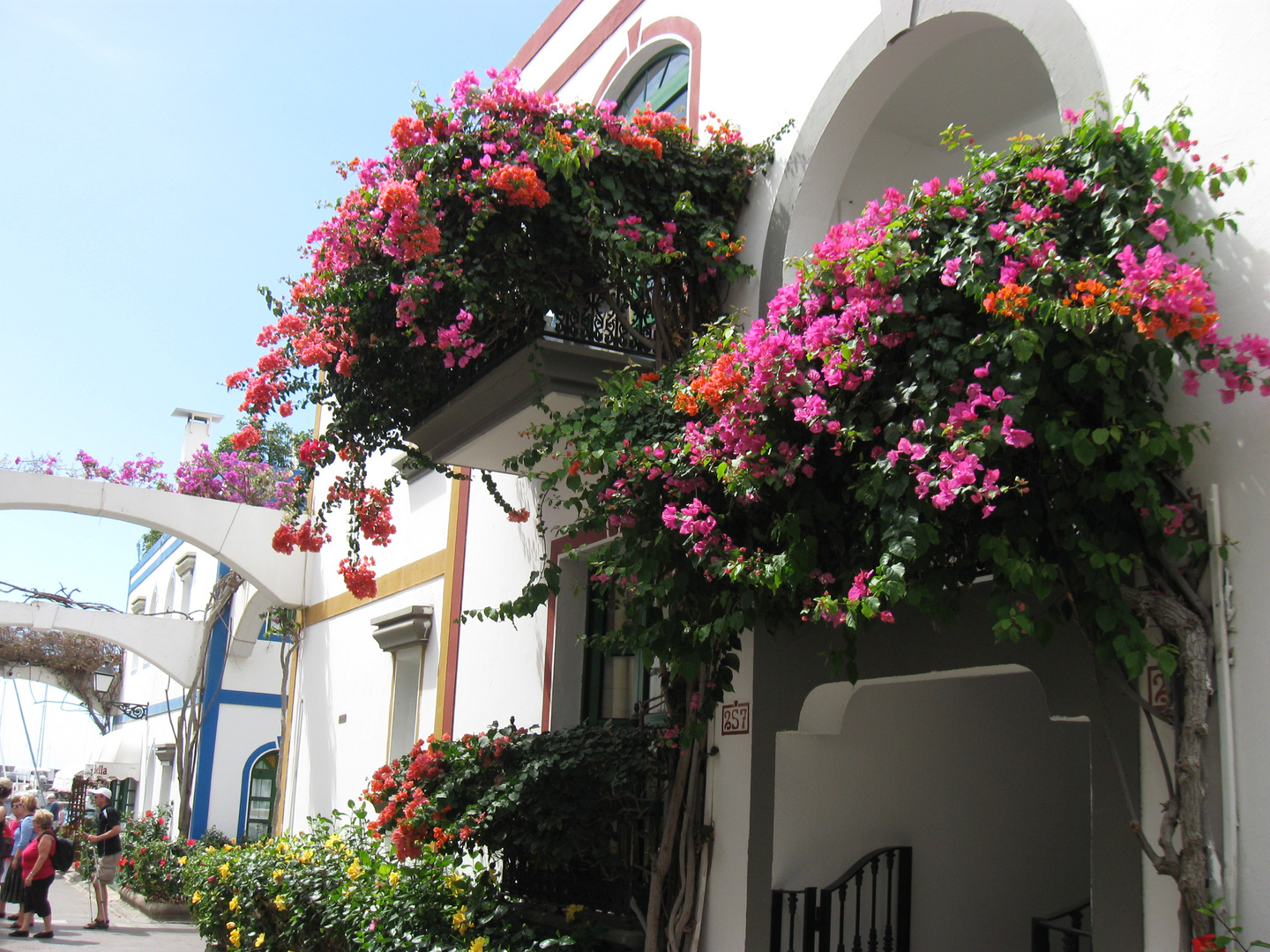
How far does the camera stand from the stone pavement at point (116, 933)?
36.2 ft

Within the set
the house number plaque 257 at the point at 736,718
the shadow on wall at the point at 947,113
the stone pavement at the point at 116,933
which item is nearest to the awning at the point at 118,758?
the stone pavement at the point at 116,933

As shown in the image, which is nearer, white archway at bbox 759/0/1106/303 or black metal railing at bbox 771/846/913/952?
white archway at bbox 759/0/1106/303

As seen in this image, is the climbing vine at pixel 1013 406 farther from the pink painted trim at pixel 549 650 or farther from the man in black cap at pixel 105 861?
the man in black cap at pixel 105 861

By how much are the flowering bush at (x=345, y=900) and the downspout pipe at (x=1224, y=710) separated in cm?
312

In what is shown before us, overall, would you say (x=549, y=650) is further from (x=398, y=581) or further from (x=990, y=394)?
(x=990, y=394)

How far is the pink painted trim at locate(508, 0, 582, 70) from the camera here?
8.59 meters

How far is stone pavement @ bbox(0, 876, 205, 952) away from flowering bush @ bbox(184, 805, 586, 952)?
110 centimetres

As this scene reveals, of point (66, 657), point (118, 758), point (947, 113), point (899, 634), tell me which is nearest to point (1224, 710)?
point (899, 634)

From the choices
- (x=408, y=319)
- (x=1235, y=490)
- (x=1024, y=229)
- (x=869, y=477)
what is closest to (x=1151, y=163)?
(x=1024, y=229)

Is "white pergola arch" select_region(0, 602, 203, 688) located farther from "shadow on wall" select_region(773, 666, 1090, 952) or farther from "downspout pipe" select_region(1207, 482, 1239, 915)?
"downspout pipe" select_region(1207, 482, 1239, 915)

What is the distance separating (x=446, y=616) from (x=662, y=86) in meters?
4.30

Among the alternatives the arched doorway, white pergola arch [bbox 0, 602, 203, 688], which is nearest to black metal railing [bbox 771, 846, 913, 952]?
white pergola arch [bbox 0, 602, 203, 688]

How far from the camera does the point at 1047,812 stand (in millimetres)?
6828

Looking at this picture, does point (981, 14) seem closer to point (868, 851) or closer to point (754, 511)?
point (754, 511)
